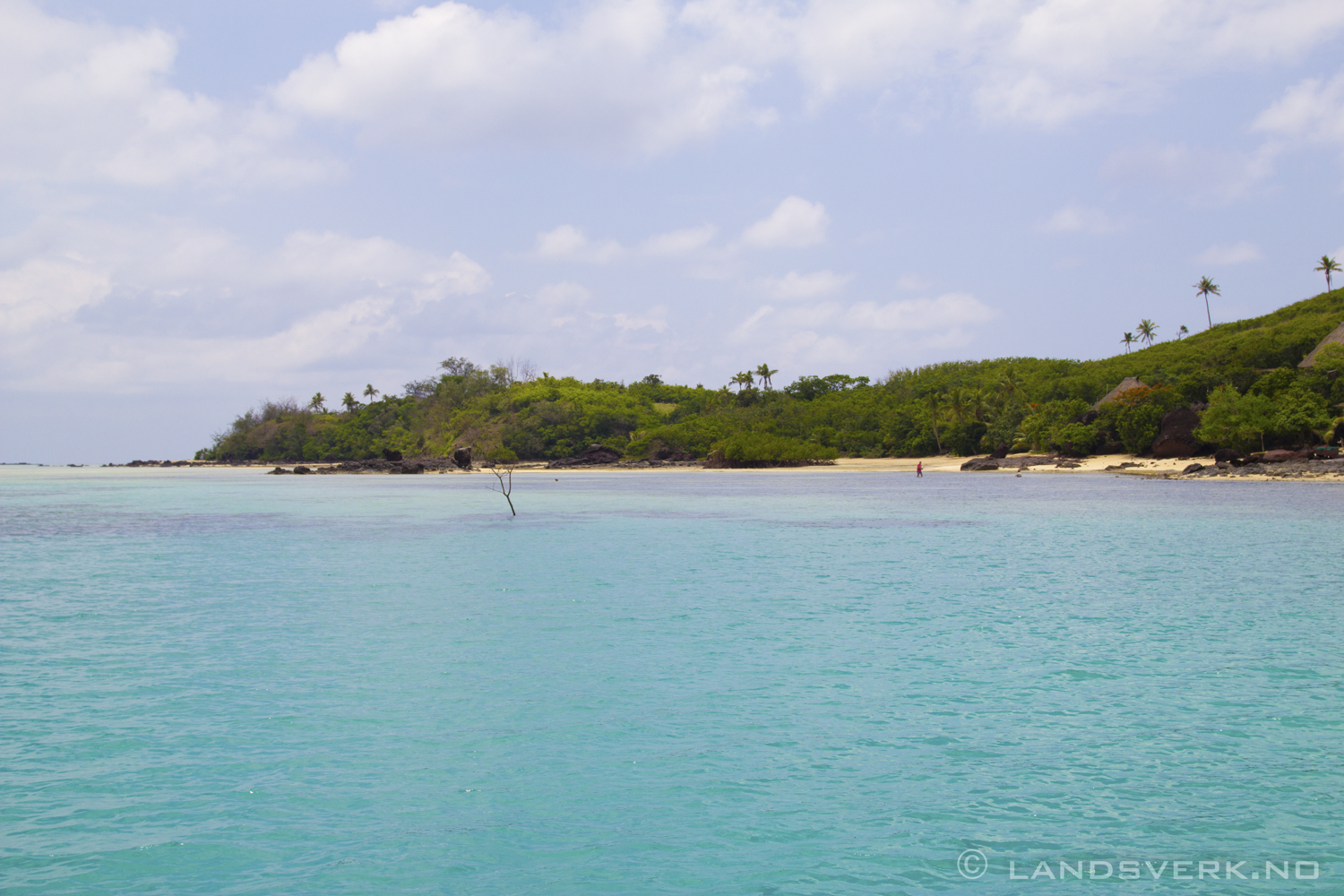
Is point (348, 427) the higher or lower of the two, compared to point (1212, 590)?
higher

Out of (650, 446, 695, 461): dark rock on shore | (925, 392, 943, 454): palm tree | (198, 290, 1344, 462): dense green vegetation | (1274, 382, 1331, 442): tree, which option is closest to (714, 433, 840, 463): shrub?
(198, 290, 1344, 462): dense green vegetation

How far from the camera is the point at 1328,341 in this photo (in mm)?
61125

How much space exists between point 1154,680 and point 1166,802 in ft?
11.3

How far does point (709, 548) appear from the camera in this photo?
21547 mm

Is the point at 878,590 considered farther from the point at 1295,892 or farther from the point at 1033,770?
the point at 1295,892

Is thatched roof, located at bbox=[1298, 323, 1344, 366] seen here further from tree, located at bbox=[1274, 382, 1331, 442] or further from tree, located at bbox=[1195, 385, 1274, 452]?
tree, located at bbox=[1195, 385, 1274, 452]

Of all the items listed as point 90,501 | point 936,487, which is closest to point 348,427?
point 90,501

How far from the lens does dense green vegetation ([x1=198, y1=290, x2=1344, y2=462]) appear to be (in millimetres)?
54188
